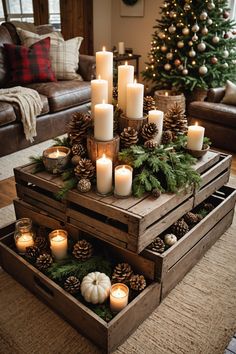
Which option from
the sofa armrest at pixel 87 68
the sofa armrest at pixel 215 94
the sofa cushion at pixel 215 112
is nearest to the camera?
the sofa cushion at pixel 215 112

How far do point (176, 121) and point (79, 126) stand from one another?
1.72ft

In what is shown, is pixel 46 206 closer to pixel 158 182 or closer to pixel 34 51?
pixel 158 182

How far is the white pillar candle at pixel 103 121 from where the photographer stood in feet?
4.71

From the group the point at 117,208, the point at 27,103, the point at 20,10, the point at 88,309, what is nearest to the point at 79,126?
the point at 117,208

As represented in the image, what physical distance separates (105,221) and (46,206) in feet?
1.11

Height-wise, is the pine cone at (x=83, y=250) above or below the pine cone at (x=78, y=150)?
below

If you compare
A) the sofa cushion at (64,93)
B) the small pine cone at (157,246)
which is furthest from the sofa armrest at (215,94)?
the small pine cone at (157,246)

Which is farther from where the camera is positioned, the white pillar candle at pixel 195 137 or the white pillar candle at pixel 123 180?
the white pillar candle at pixel 195 137

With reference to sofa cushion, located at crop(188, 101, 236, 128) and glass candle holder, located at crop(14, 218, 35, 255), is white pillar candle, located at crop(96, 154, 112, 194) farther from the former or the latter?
sofa cushion, located at crop(188, 101, 236, 128)

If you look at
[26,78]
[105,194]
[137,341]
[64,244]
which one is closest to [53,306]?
[64,244]

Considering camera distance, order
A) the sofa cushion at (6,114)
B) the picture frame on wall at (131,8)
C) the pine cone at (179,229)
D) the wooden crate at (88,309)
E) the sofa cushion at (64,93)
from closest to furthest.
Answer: the wooden crate at (88,309) → the pine cone at (179,229) → the sofa cushion at (6,114) → the sofa cushion at (64,93) → the picture frame on wall at (131,8)

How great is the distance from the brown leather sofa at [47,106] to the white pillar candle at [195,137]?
68.3 inches

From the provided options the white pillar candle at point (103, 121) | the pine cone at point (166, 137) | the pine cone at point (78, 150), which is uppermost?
the white pillar candle at point (103, 121)

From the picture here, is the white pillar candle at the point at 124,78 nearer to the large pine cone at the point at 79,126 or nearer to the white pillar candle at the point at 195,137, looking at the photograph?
the large pine cone at the point at 79,126
